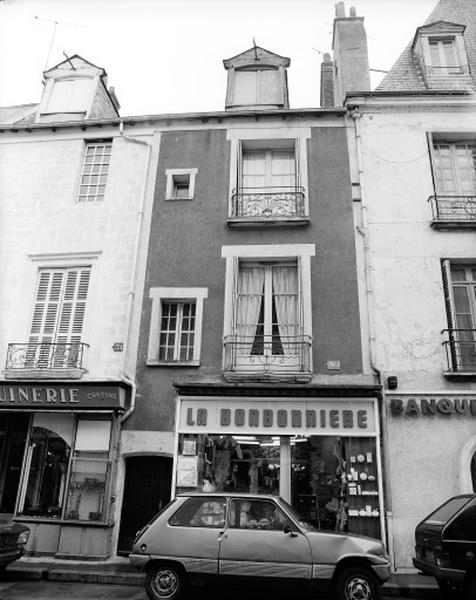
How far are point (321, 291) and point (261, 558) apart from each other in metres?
6.25

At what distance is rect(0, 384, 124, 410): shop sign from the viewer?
10.5 meters

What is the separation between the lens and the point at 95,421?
10.7 m

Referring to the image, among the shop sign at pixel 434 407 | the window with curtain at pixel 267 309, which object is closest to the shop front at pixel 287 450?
the shop sign at pixel 434 407

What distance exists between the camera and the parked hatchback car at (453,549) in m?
6.73

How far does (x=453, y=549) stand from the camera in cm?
691

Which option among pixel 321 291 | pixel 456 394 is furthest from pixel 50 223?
pixel 456 394

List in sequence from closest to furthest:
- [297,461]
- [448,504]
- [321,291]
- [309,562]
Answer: [309,562], [448,504], [297,461], [321,291]

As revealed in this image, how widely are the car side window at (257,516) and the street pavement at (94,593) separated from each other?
92 cm

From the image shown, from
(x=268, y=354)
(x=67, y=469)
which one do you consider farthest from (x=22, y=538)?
(x=268, y=354)

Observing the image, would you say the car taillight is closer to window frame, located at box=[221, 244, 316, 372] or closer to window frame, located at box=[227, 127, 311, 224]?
window frame, located at box=[221, 244, 316, 372]

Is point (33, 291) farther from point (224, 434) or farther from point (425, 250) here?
point (425, 250)

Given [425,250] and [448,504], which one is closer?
[448,504]

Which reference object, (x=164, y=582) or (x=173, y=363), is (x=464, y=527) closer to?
(x=164, y=582)

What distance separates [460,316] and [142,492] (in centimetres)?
832
